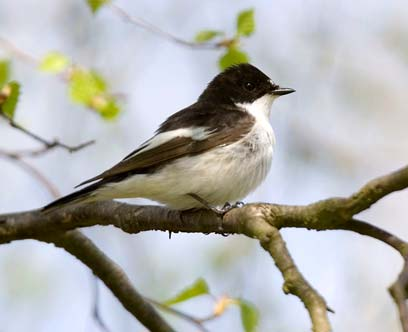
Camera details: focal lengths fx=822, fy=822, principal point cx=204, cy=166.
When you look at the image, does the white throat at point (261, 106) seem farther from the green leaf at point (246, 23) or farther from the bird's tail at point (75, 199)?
the bird's tail at point (75, 199)

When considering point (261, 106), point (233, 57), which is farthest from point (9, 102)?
point (261, 106)

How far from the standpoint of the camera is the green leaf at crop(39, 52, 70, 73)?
5191mm

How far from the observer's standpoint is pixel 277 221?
3307mm

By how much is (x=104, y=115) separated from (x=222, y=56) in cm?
93

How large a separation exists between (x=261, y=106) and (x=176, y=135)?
0.98 meters

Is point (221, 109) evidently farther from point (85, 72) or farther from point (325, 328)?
point (325, 328)

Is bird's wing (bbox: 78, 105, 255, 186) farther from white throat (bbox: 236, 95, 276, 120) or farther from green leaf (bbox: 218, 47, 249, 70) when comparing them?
green leaf (bbox: 218, 47, 249, 70)

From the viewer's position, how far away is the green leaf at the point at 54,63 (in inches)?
204

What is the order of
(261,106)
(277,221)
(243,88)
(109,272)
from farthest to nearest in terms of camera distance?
(243,88)
(261,106)
(109,272)
(277,221)

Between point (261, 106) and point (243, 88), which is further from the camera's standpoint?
point (243, 88)

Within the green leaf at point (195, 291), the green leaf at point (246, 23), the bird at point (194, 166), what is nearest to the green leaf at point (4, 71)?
the bird at point (194, 166)

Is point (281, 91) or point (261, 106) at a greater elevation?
point (281, 91)

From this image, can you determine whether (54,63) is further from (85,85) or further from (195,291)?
(195,291)

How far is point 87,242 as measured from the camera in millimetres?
4863
